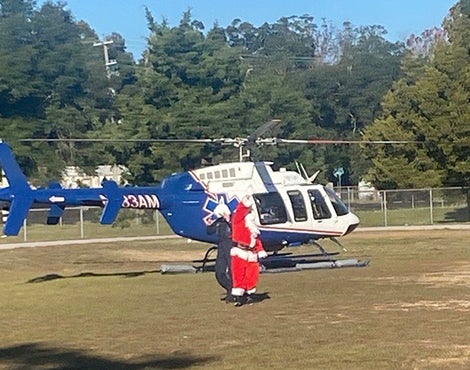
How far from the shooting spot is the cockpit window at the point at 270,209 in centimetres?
2392

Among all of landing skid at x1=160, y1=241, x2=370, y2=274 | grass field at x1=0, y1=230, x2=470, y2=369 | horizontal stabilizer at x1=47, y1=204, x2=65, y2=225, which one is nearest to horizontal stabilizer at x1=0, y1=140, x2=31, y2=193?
horizontal stabilizer at x1=47, y1=204, x2=65, y2=225

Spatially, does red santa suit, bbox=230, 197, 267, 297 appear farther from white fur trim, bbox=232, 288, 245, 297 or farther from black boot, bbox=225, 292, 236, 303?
black boot, bbox=225, 292, 236, 303

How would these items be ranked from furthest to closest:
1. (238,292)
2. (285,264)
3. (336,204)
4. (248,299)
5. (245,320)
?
1. (336,204)
2. (285,264)
3. (248,299)
4. (238,292)
5. (245,320)

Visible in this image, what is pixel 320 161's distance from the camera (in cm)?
6881

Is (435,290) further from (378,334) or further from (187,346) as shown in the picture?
(187,346)

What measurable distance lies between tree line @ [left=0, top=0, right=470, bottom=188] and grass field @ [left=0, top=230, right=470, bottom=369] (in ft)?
77.4

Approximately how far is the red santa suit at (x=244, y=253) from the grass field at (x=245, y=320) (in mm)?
389

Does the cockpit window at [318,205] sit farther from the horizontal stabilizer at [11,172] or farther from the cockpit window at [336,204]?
the horizontal stabilizer at [11,172]

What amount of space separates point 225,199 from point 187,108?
38.5 m

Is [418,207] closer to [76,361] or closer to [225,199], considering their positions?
[225,199]

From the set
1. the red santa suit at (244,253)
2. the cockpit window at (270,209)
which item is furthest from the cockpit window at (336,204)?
the red santa suit at (244,253)

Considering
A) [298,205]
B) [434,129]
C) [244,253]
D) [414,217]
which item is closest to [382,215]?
[414,217]

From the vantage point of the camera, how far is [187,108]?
61.7m

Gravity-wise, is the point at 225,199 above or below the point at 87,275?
above
